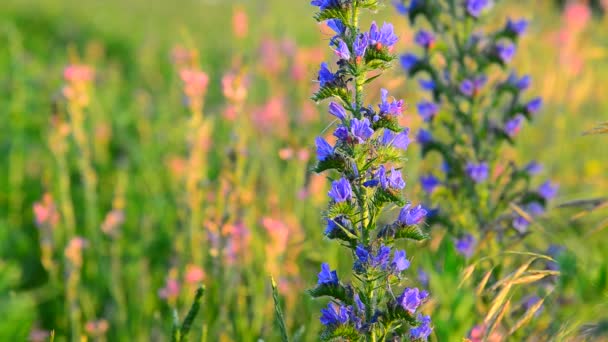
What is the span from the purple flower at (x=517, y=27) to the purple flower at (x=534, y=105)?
28 cm

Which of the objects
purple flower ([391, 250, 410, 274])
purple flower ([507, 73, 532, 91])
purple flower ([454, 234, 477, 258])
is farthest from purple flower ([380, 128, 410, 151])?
purple flower ([507, 73, 532, 91])

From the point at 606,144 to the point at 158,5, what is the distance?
33.1 feet

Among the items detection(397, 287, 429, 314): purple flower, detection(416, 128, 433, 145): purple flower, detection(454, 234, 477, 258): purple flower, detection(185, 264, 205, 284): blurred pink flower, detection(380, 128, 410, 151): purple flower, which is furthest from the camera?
detection(185, 264, 205, 284): blurred pink flower

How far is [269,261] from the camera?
9.21 feet

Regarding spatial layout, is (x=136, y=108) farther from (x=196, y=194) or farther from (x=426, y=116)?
(x=426, y=116)

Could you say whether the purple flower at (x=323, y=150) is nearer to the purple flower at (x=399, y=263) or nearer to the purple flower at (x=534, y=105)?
the purple flower at (x=399, y=263)

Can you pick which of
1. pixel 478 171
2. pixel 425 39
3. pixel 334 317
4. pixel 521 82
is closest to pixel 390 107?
pixel 334 317

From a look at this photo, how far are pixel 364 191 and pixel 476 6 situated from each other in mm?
1345

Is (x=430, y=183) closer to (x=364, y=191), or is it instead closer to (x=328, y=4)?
(x=364, y=191)

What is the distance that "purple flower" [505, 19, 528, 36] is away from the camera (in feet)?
8.34

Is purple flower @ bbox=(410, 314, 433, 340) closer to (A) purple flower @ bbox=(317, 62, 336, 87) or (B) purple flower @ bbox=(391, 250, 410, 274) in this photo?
(B) purple flower @ bbox=(391, 250, 410, 274)

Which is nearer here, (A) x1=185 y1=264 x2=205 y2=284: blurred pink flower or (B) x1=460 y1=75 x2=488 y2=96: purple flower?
(B) x1=460 y1=75 x2=488 y2=96: purple flower

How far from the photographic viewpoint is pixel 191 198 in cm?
300

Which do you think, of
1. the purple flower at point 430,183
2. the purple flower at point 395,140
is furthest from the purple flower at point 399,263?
the purple flower at point 430,183
